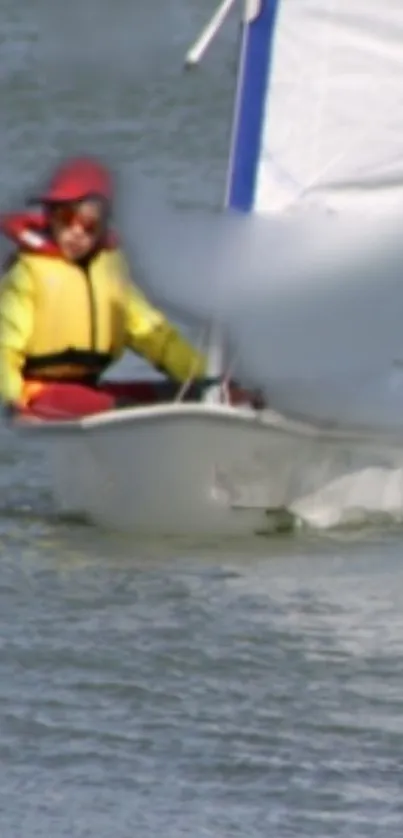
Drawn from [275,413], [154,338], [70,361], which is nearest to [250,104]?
[154,338]

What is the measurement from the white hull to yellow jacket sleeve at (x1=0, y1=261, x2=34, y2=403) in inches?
6.3

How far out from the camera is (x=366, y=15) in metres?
9.12

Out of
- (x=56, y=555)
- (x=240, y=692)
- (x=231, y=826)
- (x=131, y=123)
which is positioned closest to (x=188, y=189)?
(x=131, y=123)

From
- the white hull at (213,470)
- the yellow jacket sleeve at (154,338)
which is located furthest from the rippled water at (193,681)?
the yellow jacket sleeve at (154,338)

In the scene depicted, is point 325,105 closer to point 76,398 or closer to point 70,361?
point 70,361

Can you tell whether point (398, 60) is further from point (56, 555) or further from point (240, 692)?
point (240, 692)

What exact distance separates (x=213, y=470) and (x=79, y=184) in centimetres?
95

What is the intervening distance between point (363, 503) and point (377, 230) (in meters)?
0.76

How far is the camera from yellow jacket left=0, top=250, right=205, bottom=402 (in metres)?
8.91

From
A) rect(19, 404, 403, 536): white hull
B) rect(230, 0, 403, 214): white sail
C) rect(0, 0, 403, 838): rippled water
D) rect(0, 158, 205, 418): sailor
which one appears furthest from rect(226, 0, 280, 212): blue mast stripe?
rect(0, 0, 403, 838): rippled water

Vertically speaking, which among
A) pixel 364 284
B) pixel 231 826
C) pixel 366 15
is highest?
pixel 366 15

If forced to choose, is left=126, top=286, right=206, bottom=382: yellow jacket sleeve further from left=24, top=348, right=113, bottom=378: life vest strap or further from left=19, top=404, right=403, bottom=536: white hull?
left=19, top=404, right=403, bottom=536: white hull

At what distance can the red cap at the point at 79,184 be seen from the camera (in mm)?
8977

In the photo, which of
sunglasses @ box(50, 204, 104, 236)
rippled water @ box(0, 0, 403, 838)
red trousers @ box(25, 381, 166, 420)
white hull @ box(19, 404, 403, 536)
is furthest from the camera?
sunglasses @ box(50, 204, 104, 236)
